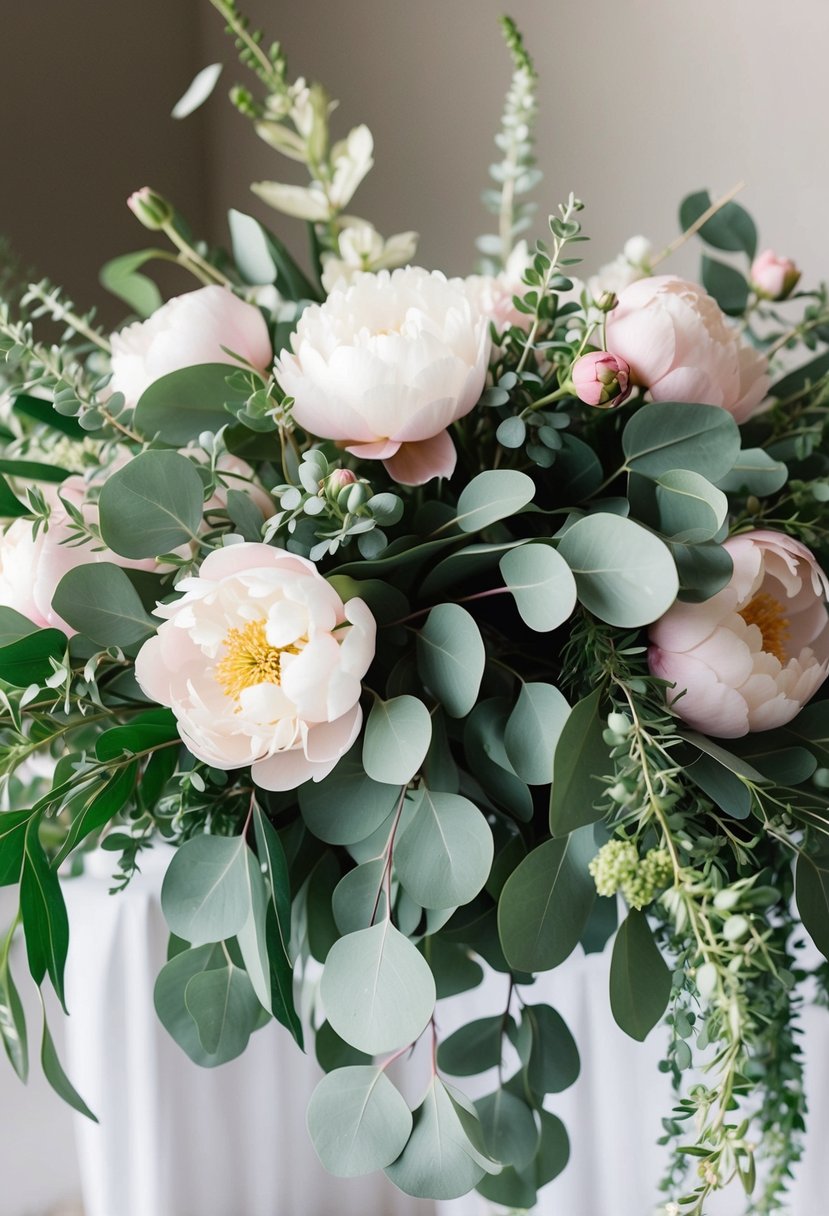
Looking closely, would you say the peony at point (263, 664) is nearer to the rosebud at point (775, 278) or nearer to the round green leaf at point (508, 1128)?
the round green leaf at point (508, 1128)

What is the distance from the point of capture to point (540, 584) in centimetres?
37

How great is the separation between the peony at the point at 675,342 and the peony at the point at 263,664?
0.17m

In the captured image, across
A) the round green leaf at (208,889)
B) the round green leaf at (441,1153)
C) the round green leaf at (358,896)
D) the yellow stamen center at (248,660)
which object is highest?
the yellow stamen center at (248,660)

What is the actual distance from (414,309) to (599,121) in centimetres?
68

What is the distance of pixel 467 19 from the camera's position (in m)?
1.01

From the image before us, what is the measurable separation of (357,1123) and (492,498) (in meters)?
0.25

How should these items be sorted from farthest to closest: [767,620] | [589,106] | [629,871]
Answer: [589,106]
[767,620]
[629,871]

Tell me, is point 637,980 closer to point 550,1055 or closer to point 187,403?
point 550,1055

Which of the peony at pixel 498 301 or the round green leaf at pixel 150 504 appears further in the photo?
the peony at pixel 498 301

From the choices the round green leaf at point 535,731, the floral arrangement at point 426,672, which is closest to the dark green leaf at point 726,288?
the floral arrangement at point 426,672

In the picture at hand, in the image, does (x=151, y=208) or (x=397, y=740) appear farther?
(x=151, y=208)

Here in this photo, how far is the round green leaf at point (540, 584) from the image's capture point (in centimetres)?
35

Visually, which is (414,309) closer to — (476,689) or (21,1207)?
(476,689)

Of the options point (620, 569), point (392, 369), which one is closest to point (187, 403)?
point (392, 369)
